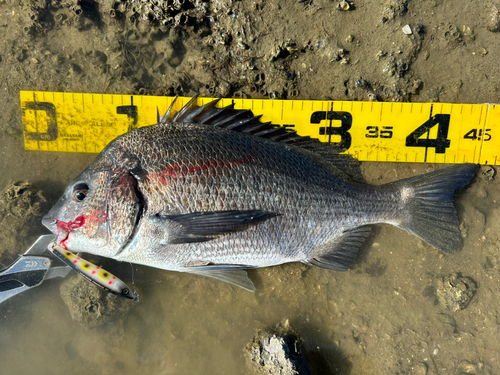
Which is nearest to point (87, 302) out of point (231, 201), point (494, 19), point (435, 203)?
point (231, 201)

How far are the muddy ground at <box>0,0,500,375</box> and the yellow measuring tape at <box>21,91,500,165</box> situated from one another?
0.13 m

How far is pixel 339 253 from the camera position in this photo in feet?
8.04

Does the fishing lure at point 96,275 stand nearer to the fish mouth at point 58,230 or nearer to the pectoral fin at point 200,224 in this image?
the fish mouth at point 58,230

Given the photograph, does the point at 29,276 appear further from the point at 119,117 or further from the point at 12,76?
the point at 12,76

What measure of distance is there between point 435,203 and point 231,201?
169cm

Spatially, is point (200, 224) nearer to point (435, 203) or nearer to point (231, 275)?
point (231, 275)

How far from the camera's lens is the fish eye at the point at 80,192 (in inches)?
80.3

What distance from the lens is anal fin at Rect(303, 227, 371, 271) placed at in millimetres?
2438

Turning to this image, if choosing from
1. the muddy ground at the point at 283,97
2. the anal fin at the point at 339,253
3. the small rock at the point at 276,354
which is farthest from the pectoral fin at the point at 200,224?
the small rock at the point at 276,354

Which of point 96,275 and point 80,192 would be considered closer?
point 80,192

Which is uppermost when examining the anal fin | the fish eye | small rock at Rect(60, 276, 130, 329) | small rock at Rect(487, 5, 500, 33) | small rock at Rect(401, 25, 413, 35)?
small rock at Rect(487, 5, 500, 33)

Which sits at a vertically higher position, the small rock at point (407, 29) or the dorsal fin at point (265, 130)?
the small rock at point (407, 29)

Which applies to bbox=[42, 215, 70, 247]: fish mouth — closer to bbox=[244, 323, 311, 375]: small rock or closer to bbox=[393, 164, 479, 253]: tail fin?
bbox=[244, 323, 311, 375]: small rock

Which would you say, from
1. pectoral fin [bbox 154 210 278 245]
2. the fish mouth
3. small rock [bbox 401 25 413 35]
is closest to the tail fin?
small rock [bbox 401 25 413 35]
